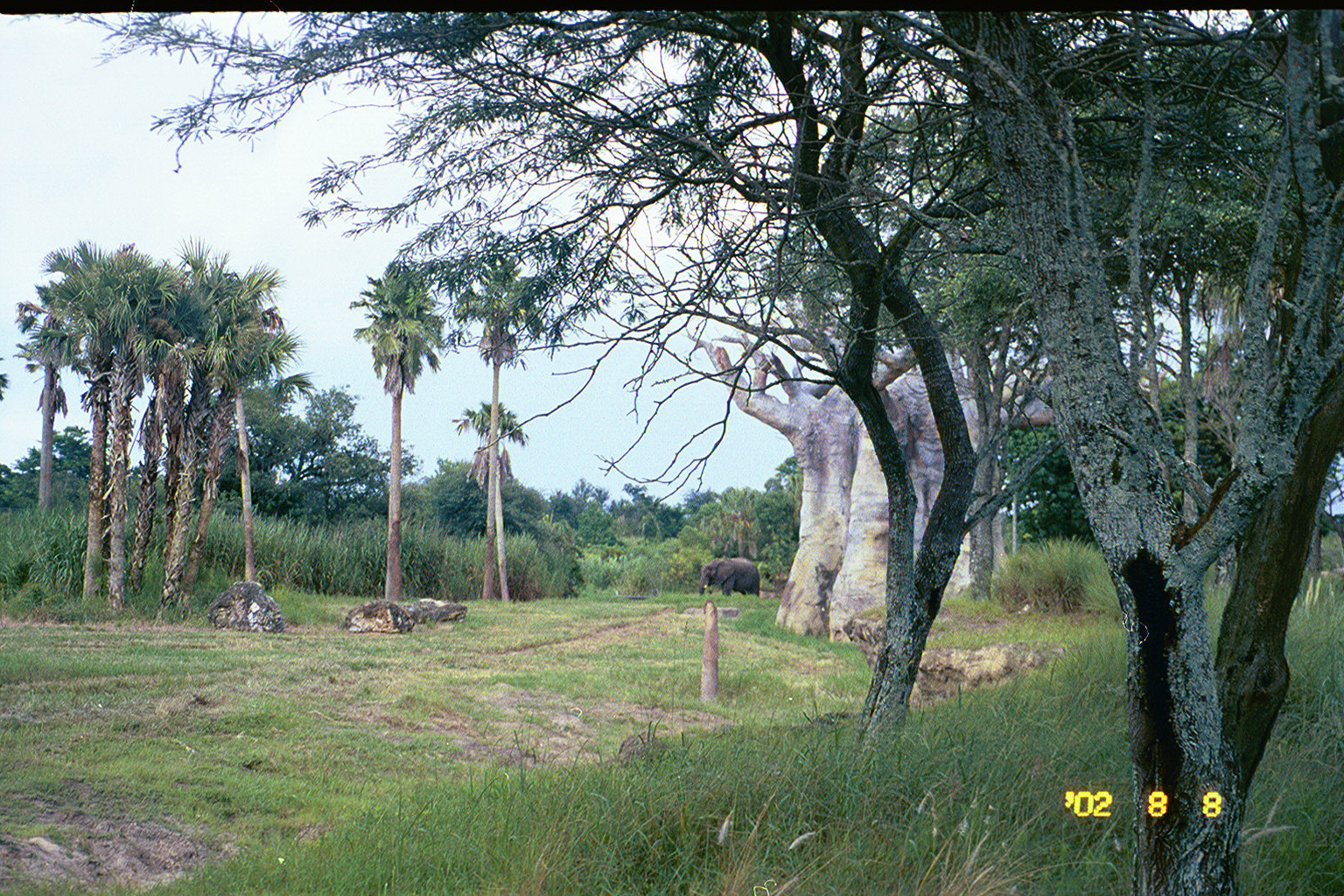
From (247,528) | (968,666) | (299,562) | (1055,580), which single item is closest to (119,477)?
(247,528)

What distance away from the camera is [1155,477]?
9.21 feet

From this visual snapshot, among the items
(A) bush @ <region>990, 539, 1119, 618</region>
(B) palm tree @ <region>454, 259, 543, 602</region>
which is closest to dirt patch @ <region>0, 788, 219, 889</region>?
(B) palm tree @ <region>454, 259, 543, 602</region>

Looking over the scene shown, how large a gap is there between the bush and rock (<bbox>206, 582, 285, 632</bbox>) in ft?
39.4

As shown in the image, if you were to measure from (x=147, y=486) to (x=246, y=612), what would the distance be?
4.02 metres

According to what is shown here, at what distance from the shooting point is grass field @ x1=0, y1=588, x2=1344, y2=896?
11.3 ft

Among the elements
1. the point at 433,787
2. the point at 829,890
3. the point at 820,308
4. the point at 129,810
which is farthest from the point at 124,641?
the point at 829,890

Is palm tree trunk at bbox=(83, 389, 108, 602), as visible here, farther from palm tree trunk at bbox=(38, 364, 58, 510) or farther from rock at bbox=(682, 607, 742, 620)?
rock at bbox=(682, 607, 742, 620)

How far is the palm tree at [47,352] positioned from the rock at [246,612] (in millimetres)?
5500

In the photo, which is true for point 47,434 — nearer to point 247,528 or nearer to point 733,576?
point 247,528

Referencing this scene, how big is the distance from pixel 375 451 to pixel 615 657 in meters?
21.6

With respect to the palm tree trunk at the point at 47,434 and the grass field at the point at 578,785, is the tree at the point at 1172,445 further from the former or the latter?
the palm tree trunk at the point at 47,434

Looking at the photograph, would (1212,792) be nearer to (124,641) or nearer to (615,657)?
(615,657)

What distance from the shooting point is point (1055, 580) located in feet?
43.1

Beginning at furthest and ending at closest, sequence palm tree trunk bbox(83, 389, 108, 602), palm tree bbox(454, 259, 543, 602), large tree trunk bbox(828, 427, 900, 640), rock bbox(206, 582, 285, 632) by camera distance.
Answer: large tree trunk bbox(828, 427, 900, 640), palm tree trunk bbox(83, 389, 108, 602), rock bbox(206, 582, 285, 632), palm tree bbox(454, 259, 543, 602)
